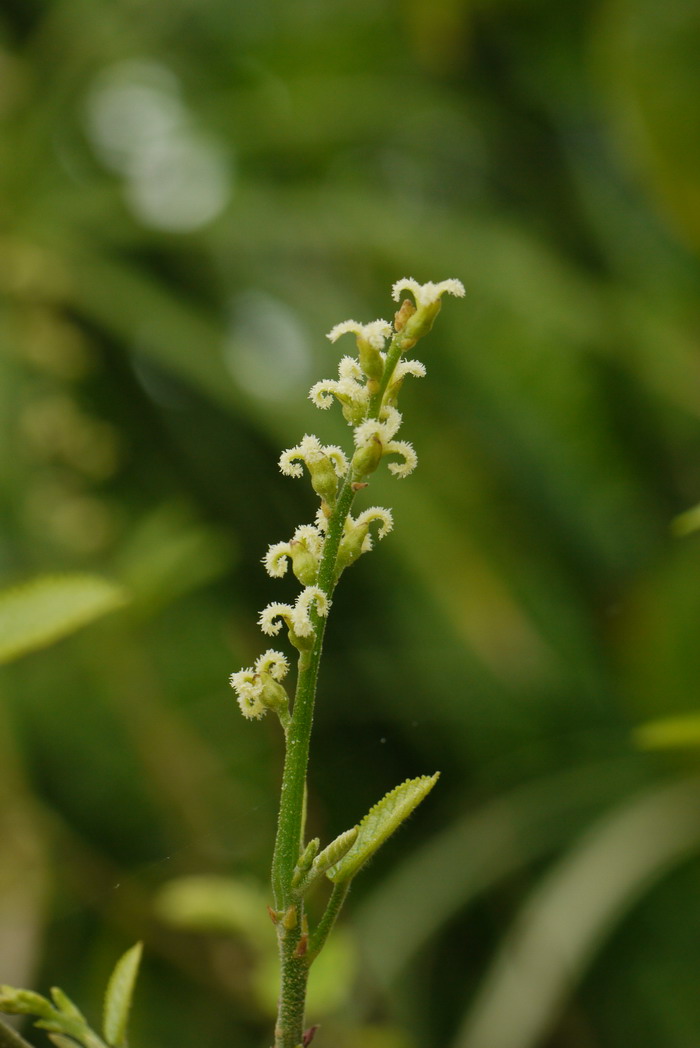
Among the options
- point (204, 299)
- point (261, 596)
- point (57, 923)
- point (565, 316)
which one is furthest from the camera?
point (204, 299)

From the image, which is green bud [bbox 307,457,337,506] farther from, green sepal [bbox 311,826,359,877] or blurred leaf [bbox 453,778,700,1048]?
blurred leaf [bbox 453,778,700,1048]

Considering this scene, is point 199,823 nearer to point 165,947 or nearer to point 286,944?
point 165,947

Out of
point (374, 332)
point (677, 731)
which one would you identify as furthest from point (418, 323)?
point (677, 731)

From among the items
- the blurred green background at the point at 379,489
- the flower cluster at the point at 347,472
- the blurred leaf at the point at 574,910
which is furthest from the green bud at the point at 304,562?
the blurred leaf at the point at 574,910

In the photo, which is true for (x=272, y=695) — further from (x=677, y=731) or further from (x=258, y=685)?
(x=677, y=731)

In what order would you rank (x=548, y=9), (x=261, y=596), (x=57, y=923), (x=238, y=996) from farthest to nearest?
(x=548, y=9)
(x=261, y=596)
(x=57, y=923)
(x=238, y=996)

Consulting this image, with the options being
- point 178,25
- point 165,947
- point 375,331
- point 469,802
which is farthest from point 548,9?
point 375,331

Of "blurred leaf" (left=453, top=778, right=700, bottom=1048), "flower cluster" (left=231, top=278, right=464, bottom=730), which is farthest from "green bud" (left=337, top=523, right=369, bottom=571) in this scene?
"blurred leaf" (left=453, top=778, right=700, bottom=1048)
